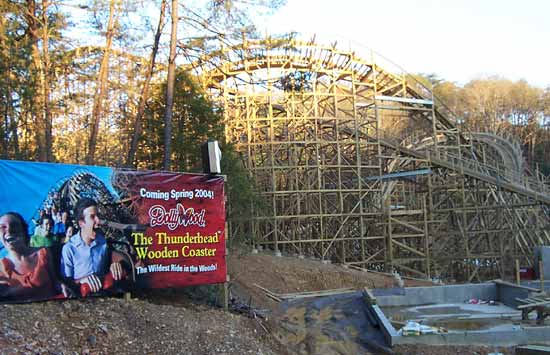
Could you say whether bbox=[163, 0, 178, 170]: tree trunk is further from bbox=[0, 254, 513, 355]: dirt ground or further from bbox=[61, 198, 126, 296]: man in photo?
bbox=[61, 198, 126, 296]: man in photo

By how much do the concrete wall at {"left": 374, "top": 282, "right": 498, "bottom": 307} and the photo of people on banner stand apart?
782 centimetres

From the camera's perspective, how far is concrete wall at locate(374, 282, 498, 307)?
609 inches

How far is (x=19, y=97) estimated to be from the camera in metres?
13.6

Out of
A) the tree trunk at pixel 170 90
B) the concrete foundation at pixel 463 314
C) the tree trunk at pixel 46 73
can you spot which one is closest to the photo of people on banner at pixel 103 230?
the tree trunk at pixel 170 90

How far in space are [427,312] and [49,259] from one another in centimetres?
1062

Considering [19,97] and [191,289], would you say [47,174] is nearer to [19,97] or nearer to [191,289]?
[191,289]

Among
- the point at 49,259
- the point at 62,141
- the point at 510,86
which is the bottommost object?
the point at 49,259

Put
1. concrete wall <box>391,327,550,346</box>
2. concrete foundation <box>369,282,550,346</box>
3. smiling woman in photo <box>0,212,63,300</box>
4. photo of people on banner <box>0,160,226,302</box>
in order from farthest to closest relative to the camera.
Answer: concrete foundation <box>369,282,550,346</box>, concrete wall <box>391,327,550,346</box>, photo of people on banner <box>0,160,226,302</box>, smiling woman in photo <box>0,212,63,300</box>

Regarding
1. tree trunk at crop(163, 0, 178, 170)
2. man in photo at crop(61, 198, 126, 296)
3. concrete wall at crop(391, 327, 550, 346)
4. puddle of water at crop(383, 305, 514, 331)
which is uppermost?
tree trunk at crop(163, 0, 178, 170)

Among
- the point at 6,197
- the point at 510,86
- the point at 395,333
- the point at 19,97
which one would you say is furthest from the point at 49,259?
the point at 510,86

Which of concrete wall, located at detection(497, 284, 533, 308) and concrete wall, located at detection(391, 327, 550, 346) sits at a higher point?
concrete wall, located at detection(391, 327, 550, 346)

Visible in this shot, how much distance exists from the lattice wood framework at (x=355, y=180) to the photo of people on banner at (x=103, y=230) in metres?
12.6

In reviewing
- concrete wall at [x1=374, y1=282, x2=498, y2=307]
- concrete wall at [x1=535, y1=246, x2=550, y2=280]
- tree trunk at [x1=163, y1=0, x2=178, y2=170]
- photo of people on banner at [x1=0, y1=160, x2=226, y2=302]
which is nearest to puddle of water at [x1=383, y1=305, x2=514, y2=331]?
concrete wall at [x1=374, y1=282, x2=498, y2=307]

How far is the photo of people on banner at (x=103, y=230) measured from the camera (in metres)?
7.01
